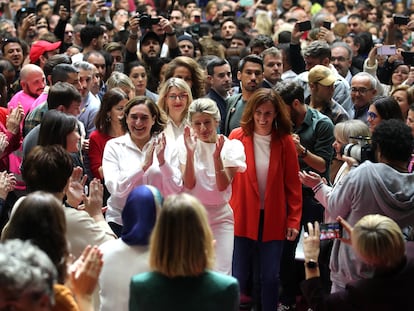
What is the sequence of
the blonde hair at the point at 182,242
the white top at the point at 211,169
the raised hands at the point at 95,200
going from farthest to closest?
the white top at the point at 211,169
the raised hands at the point at 95,200
the blonde hair at the point at 182,242

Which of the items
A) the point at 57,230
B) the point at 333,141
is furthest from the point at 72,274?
the point at 333,141

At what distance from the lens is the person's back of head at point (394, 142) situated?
4.50 meters

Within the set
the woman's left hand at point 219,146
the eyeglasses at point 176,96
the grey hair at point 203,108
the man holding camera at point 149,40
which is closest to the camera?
the woman's left hand at point 219,146

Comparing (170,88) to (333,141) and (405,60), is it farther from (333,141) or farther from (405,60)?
(405,60)

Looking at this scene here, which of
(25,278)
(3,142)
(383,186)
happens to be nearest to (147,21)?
(3,142)

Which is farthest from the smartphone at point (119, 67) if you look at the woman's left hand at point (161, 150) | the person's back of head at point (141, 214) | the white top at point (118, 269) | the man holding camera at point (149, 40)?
the person's back of head at point (141, 214)

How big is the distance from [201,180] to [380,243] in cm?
211

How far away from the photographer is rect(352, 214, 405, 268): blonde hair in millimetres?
3541

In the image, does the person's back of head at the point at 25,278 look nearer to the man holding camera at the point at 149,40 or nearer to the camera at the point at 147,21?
the man holding camera at the point at 149,40

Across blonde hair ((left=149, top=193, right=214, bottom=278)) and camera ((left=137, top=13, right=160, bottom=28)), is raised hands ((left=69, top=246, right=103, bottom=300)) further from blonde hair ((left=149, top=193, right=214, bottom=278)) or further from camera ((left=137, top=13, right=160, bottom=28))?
camera ((left=137, top=13, right=160, bottom=28))

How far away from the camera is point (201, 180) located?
5.50m

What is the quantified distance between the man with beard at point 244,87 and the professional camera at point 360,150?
132 centimetres

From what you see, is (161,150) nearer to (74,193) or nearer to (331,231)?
(74,193)

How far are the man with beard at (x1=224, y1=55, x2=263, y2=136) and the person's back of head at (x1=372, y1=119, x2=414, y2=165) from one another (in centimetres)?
223
